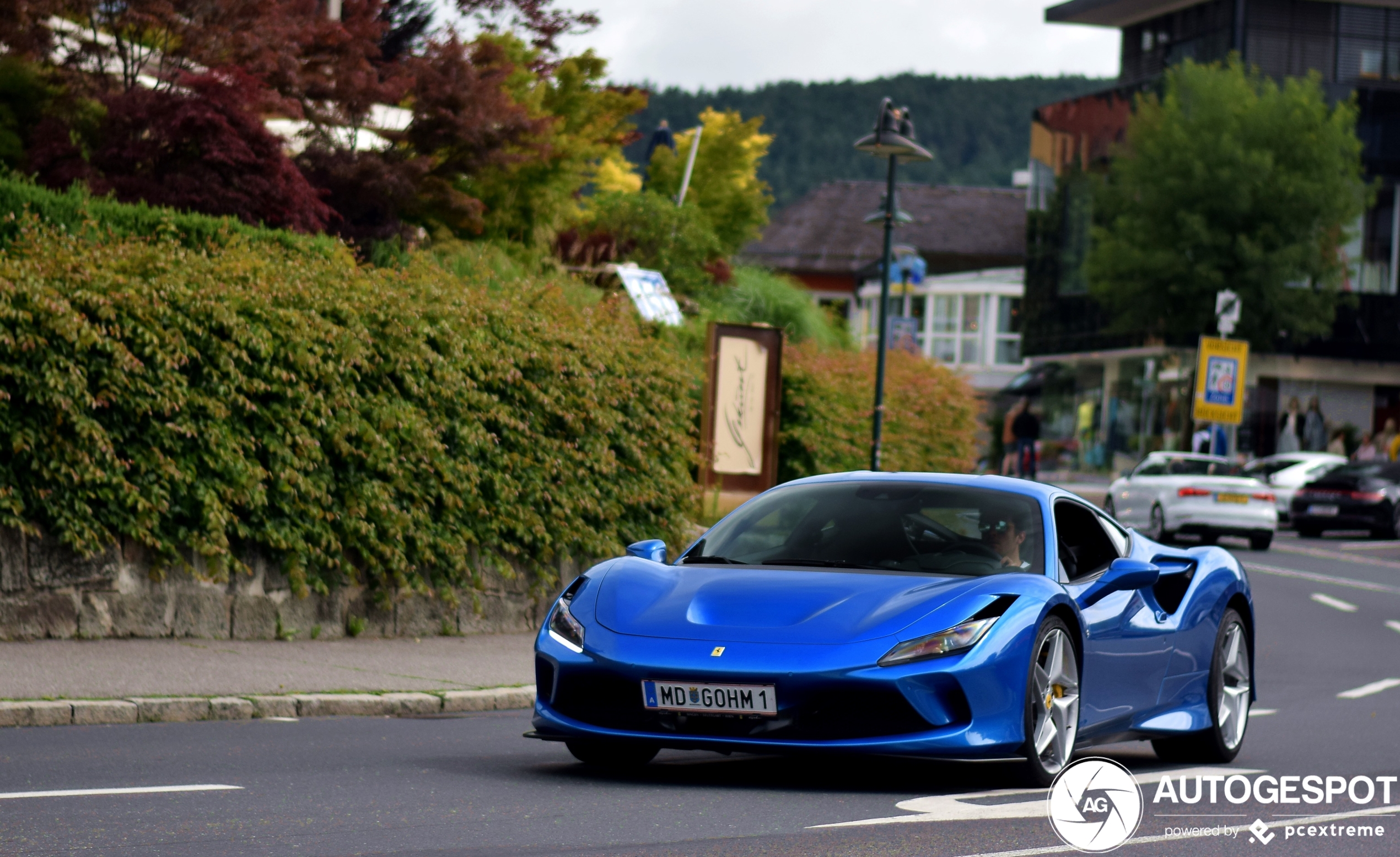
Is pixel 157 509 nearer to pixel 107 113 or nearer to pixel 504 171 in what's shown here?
pixel 107 113

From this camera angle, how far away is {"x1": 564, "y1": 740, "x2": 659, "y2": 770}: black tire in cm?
756

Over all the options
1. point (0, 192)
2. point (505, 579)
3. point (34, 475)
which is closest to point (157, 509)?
point (34, 475)

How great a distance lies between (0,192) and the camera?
A: 14.4 metres

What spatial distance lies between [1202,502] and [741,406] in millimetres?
12927

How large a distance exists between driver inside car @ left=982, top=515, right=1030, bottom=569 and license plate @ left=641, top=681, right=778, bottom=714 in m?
1.41

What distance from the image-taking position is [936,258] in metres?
88.1

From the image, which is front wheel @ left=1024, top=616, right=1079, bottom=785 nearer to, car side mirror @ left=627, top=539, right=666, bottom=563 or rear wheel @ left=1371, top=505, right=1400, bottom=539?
car side mirror @ left=627, top=539, right=666, bottom=563

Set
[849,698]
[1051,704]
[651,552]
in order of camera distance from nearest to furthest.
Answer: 1. [849,698]
2. [1051,704]
3. [651,552]

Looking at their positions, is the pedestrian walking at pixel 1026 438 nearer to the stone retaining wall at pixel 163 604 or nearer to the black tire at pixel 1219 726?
the stone retaining wall at pixel 163 604

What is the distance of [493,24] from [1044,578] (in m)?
15.4

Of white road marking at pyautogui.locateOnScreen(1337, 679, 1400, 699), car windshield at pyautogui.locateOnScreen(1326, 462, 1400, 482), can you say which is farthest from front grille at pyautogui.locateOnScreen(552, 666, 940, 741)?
car windshield at pyautogui.locateOnScreen(1326, 462, 1400, 482)

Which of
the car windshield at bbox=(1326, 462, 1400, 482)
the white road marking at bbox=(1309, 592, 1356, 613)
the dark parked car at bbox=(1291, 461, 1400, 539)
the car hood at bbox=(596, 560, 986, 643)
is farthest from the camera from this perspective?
the car windshield at bbox=(1326, 462, 1400, 482)

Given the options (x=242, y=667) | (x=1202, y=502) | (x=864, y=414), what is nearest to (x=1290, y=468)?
(x=1202, y=502)

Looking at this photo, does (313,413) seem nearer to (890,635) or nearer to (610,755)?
(610,755)
